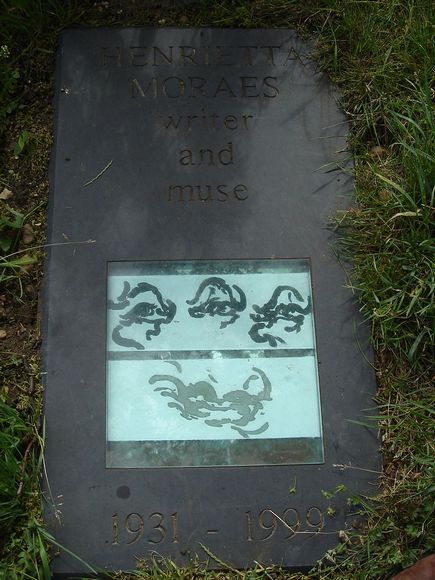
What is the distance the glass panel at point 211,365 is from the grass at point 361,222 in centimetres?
23

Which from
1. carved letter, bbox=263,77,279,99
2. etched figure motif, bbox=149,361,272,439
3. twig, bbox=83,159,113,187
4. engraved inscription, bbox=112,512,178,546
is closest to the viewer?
engraved inscription, bbox=112,512,178,546

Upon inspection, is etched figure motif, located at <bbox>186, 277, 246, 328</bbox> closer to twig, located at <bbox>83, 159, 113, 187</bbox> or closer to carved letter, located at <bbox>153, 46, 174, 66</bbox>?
twig, located at <bbox>83, 159, 113, 187</bbox>

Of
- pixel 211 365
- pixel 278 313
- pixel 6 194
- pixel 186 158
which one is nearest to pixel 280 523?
pixel 211 365

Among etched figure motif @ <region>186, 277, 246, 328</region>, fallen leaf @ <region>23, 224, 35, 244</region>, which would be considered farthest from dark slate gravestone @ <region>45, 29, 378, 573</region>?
fallen leaf @ <region>23, 224, 35, 244</region>

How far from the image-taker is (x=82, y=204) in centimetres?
242

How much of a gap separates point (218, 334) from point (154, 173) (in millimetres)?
577

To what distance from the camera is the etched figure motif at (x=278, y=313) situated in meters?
2.36

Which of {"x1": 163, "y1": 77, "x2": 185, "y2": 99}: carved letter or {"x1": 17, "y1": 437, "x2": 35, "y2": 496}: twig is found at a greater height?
{"x1": 163, "y1": 77, "x2": 185, "y2": 99}: carved letter

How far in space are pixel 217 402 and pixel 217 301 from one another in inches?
12.7

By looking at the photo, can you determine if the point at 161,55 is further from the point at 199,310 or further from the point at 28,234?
the point at 199,310

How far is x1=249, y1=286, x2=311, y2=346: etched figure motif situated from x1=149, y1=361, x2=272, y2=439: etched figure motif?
14 cm

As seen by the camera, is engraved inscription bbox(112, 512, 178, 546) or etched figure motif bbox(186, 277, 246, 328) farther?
etched figure motif bbox(186, 277, 246, 328)

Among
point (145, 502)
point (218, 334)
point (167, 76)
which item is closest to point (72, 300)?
point (218, 334)

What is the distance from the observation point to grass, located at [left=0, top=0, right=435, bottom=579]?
218cm
